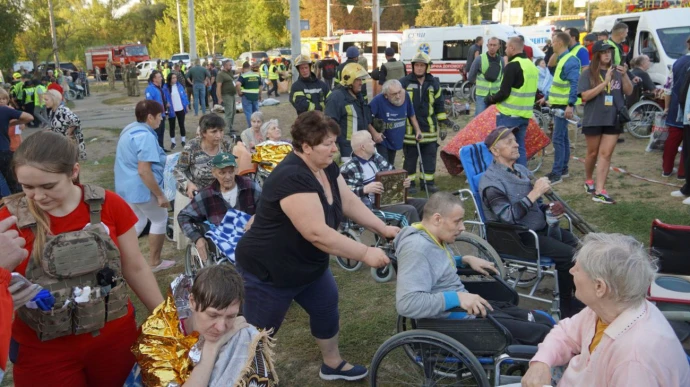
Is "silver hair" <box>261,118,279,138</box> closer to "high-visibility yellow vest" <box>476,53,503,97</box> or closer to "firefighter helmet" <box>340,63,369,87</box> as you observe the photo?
"firefighter helmet" <box>340,63,369,87</box>

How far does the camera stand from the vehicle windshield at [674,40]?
A: 1214 centimetres

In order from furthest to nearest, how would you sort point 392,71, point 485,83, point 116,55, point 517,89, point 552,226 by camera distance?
point 116,55, point 392,71, point 485,83, point 517,89, point 552,226

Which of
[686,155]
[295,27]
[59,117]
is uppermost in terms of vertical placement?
[295,27]

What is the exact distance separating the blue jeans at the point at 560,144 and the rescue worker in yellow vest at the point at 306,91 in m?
3.41

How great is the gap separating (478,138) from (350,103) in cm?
187

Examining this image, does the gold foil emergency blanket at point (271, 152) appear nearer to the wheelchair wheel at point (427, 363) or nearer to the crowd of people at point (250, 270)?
the crowd of people at point (250, 270)

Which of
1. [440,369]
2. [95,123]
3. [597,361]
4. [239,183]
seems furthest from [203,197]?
[95,123]

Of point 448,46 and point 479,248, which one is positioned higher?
point 448,46

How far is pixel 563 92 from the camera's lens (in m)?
7.93

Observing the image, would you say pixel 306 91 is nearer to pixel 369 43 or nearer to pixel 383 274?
pixel 383 274

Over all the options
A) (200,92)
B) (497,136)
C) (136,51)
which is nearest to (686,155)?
(497,136)

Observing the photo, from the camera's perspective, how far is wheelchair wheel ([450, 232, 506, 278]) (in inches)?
170

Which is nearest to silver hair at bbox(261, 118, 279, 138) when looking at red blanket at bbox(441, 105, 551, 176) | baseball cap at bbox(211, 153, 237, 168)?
red blanket at bbox(441, 105, 551, 176)

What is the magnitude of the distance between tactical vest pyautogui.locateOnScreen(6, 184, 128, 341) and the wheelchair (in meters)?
1.48
